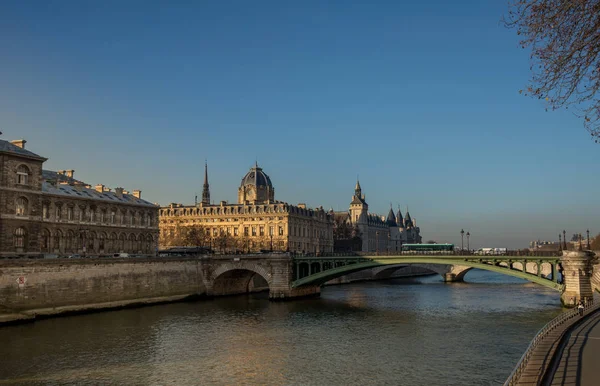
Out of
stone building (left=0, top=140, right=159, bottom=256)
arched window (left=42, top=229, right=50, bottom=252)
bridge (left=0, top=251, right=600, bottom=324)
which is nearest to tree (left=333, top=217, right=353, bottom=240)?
bridge (left=0, top=251, right=600, bottom=324)

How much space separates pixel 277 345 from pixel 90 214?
3757 cm

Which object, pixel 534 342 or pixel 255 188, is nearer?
pixel 534 342

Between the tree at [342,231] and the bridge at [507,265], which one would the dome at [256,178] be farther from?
the bridge at [507,265]

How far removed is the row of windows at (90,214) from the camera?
55844 millimetres

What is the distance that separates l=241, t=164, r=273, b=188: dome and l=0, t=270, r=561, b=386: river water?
7940cm

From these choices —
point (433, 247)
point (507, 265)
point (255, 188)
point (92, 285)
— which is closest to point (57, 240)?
point (92, 285)

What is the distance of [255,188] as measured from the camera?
13712 cm

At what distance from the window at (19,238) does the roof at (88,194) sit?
630 cm

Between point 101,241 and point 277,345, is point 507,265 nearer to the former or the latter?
point 277,345

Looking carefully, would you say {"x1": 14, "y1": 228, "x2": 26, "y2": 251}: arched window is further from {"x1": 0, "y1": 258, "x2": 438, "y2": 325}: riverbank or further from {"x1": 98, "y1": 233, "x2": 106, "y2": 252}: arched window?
{"x1": 98, "y1": 233, "x2": 106, "y2": 252}: arched window

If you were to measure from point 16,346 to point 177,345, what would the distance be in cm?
1024

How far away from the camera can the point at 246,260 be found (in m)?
71.4

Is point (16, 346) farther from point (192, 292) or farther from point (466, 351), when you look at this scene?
point (192, 292)

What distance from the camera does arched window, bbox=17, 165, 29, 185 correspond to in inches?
2164
